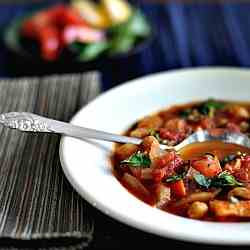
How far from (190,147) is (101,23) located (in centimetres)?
228

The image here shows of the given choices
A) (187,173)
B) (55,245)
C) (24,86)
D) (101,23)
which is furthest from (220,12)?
(55,245)

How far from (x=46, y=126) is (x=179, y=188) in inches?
33.6

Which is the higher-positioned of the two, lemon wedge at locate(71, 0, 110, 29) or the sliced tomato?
lemon wedge at locate(71, 0, 110, 29)

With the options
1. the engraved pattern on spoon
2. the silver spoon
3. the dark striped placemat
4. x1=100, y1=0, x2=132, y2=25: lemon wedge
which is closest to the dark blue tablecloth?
x1=100, y1=0, x2=132, y2=25: lemon wedge

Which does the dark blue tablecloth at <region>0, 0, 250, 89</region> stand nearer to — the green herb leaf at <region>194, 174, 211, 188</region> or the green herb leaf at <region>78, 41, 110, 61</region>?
the green herb leaf at <region>78, 41, 110, 61</region>

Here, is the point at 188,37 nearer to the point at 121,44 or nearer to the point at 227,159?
the point at 121,44

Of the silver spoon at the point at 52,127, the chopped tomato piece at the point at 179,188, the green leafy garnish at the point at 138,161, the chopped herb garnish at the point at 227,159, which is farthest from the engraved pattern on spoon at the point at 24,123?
the chopped herb garnish at the point at 227,159

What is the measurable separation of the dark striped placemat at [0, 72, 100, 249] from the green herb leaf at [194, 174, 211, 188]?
0.60 metres

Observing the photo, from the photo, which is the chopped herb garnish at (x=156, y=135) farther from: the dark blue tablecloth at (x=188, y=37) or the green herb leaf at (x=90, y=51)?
the green herb leaf at (x=90, y=51)

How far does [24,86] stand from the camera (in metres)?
4.50

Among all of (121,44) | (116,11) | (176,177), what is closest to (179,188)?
(176,177)

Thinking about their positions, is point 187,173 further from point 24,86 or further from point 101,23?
point 101,23

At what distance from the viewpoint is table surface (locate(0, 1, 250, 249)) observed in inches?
201

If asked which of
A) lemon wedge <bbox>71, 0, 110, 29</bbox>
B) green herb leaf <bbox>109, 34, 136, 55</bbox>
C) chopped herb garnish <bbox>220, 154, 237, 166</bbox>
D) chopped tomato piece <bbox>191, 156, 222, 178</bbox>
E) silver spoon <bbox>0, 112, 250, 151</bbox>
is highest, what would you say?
lemon wedge <bbox>71, 0, 110, 29</bbox>
